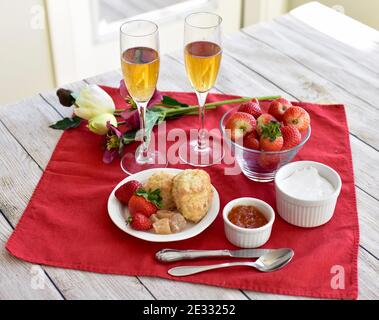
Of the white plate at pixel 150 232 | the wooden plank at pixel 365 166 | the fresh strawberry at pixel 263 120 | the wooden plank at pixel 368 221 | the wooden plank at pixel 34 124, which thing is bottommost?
the wooden plank at pixel 34 124

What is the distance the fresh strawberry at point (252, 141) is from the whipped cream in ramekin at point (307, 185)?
91mm

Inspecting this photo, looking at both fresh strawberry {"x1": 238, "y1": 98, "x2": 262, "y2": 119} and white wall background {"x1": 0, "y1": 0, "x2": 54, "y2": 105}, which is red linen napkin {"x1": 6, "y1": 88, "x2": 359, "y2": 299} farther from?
Result: white wall background {"x1": 0, "y1": 0, "x2": 54, "y2": 105}

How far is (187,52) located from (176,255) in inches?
16.5

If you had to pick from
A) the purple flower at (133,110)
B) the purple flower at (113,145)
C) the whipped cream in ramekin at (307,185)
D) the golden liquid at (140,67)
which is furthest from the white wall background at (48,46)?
the whipped cream in ramekin at (307,185)

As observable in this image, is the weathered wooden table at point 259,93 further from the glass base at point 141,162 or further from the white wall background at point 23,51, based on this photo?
the white wall background at point 23,51

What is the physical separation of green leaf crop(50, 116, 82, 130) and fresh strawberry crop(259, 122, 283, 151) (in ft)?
1.58

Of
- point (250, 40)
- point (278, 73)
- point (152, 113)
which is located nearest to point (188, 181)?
point (152, 113)

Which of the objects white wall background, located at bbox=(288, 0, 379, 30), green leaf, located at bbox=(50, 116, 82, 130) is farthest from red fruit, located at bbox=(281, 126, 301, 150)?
white wall background, located at bbox=(288, 0, 379, 30)

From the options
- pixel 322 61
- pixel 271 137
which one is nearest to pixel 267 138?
pixel 271 137

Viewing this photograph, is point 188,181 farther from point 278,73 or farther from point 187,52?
point 278,73

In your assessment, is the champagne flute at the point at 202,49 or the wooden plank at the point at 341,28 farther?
the wooden plank at the point at 341,28

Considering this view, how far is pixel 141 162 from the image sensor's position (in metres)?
1.44

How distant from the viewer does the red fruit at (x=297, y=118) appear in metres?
1.39

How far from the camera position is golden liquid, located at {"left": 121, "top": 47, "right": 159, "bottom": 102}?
130cm
